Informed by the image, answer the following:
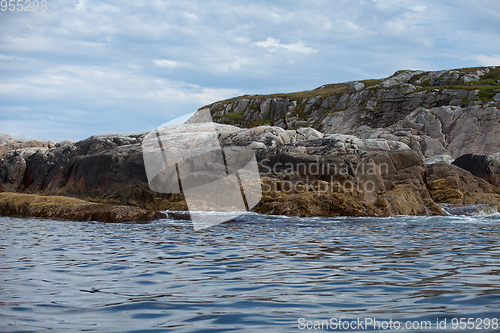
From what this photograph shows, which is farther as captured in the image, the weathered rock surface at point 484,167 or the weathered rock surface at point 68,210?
the weathered rock surface at point 484,167

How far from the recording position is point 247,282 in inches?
193

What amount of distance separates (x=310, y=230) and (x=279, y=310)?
7441 millimetres

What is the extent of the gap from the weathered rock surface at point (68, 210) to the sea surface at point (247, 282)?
4.47 metres

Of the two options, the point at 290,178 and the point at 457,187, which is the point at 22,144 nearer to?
the point at 290,178

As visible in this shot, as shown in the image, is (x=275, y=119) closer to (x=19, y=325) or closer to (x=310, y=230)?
(x=310, y=230)

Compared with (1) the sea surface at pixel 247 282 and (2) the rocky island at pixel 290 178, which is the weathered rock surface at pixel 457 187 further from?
(1) the sea surface at pixel 247 282

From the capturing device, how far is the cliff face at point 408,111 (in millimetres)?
36500

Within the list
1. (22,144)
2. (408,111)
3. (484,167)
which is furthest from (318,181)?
(408,111)

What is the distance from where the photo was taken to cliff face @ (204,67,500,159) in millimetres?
36500

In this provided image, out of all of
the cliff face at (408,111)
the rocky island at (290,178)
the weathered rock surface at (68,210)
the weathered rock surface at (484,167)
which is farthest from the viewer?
the cliff face at (408,111)

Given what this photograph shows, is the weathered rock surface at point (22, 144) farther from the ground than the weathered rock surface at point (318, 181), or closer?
farther from the ground

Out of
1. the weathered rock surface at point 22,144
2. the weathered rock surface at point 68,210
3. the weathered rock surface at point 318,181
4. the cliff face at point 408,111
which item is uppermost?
the cliff face at point 408,111

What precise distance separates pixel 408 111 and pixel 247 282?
4993 cm

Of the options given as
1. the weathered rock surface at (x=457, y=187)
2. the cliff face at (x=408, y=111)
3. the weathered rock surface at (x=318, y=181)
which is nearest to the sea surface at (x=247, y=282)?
the weathered rock surface at (x=318, y=181)
